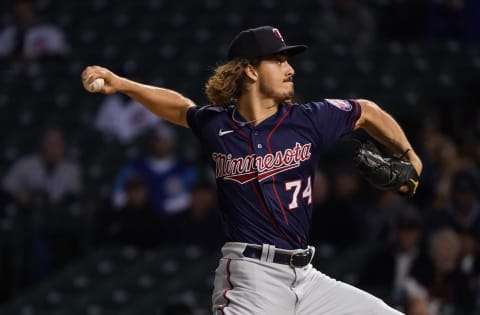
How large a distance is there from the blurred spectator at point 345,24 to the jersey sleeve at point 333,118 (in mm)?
6478

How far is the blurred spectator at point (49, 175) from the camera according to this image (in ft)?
34.5

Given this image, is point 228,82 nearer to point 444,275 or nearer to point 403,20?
point 444,275

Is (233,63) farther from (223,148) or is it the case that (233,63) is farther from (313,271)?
(313,271)

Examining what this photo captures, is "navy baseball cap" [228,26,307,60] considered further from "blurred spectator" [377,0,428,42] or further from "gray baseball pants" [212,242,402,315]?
"blurred spectator" [377,0,428,42]

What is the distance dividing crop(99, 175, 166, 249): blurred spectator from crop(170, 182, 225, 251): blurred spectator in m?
0.24

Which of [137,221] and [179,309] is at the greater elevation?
[179,309]

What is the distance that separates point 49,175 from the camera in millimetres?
10602

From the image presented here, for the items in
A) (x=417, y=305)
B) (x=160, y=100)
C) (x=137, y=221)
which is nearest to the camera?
(x=160, y=100)

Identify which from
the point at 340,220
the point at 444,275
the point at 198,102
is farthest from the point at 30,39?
the point at 444,275

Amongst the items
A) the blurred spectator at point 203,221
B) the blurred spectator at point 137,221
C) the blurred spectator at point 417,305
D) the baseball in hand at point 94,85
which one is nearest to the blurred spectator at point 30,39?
the blurred spectator at point 137,221

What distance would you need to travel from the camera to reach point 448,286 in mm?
8031

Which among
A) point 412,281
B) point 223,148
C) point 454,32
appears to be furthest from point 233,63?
point 454,32

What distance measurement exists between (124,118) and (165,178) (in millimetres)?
A: 1319

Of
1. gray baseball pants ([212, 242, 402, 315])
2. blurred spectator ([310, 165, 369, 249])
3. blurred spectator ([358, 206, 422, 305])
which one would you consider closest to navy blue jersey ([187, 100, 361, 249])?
gray baseball pants ([212, 242, 402, 315])
